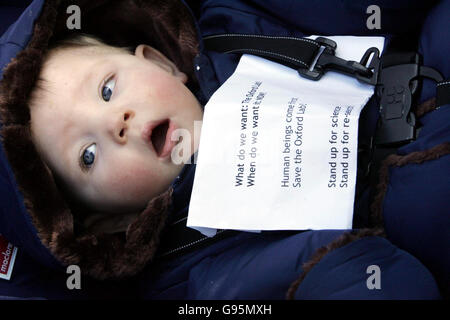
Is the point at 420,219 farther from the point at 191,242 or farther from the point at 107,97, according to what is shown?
the point at 107,97

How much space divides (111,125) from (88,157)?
0.09m

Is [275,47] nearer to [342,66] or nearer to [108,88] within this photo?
[342,66]

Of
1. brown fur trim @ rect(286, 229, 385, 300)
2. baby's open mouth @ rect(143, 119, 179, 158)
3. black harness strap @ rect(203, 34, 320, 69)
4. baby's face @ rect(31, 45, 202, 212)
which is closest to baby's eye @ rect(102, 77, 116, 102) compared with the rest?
baby's face @ rect(31, 45, 202, 212)

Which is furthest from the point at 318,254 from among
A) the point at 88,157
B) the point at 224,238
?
the point at 88,157

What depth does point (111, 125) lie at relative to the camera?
94 centimetres

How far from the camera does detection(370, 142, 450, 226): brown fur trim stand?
2.91 ft

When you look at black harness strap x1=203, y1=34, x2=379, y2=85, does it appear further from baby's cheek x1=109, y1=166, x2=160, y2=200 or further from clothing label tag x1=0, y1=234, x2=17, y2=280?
clothing label tag x1=0, y1=234, x2=17, y2=280

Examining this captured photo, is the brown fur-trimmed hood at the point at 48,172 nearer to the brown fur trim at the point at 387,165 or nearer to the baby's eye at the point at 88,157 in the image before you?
the baby's eye at the point at 88,157

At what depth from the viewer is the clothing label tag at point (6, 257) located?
1.09m

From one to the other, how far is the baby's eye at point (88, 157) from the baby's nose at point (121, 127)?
0.06 metres

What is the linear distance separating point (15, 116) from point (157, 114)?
26 centimetres

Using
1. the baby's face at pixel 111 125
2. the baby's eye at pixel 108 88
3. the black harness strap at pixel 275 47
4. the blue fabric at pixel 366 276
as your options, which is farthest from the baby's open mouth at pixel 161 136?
the blue fabric at pixel 366 276
